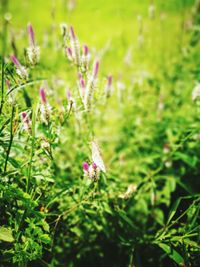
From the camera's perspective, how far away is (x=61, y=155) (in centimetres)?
202

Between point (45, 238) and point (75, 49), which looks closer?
point (45, 238)

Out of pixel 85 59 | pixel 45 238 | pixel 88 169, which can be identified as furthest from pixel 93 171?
pixel 85 59

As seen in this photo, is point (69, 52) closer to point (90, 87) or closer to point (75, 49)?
point (75, 49)

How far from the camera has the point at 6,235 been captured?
926 mm

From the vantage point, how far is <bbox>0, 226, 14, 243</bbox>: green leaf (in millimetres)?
906

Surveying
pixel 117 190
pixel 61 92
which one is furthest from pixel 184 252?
pixel 61 92

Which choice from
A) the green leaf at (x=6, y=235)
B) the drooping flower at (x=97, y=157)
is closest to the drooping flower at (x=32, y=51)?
the drooping flower at (x=97, y=157)

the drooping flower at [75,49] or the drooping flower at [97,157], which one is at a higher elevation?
the drooping flower at [75,49]

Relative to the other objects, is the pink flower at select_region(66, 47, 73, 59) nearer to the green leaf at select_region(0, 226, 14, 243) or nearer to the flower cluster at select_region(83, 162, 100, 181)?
the flower cluster at select_region(83, 162, 100, 181)

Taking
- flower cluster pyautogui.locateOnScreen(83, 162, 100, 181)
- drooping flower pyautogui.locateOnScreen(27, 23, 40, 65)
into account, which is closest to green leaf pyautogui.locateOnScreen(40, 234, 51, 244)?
flower cluster pyautogui.locateOnScreen(83, 162, 100, 181)

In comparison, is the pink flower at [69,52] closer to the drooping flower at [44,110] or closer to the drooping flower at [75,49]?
the drooping flower at [75,49]

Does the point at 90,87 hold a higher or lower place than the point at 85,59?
lower

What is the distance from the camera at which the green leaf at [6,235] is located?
0.91 meters

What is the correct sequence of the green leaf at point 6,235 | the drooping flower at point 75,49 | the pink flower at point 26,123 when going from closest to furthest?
the green leaf at point 6,235, the pink flower at point 26,123, the drooping flower at point 75,49
